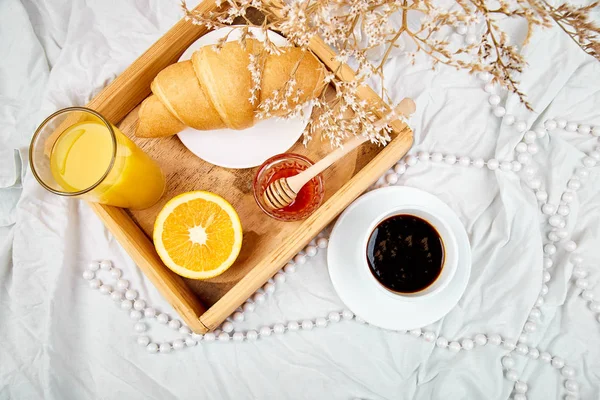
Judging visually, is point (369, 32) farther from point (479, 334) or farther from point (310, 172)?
point (479, 334)

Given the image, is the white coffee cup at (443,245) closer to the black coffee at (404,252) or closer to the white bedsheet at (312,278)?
the black coffee at (404,252)

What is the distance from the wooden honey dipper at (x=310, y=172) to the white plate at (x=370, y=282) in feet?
0.50

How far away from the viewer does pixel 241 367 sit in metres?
1.28

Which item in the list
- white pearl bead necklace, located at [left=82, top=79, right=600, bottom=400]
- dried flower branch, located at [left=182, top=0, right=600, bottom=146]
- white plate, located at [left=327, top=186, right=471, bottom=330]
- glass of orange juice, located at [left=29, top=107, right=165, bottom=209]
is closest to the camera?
dried flower branch, located at [left=182, top=0, right=600, bottom=146]

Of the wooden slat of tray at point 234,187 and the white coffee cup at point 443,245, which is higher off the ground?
the white coffee cup at point 443,245

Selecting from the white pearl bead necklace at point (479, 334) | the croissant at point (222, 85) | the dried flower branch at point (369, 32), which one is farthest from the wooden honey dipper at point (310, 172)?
the white pearl bead necklace at point (479, 334)

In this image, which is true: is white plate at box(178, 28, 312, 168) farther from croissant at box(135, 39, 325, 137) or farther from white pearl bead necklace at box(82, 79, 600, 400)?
white pearl bead necklace at box(82, 79, 600, 400)

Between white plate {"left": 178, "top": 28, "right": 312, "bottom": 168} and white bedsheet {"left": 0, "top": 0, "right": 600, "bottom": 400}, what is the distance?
30 centimetres

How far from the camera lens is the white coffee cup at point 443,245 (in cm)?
100

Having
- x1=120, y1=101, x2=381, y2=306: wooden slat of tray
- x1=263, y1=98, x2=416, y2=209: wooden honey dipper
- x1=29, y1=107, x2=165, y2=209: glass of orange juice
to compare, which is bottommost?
x1=29, y1=107, x2=165, y2=209: glass of orange juice

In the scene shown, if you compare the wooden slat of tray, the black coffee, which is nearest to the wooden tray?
the wooden slat of tray

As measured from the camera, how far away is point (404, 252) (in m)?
1.09

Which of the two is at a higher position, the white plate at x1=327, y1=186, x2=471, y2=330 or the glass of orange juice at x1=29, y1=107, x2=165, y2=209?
the white plate at x1=327, y1=186, x2=471, y2=330

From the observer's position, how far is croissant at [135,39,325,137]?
1.04m
